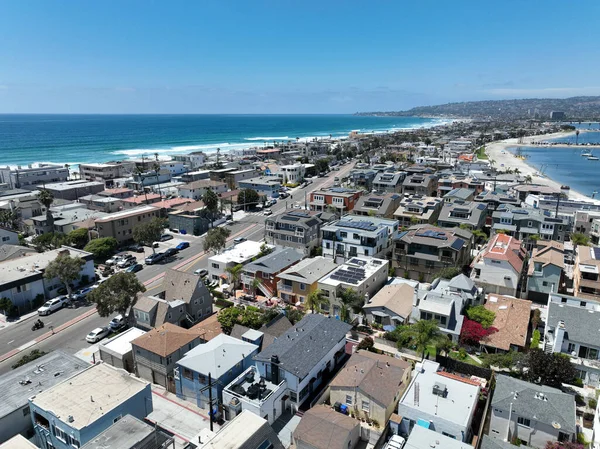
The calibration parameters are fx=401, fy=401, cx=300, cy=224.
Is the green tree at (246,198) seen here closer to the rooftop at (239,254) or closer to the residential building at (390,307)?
the rooftop at (239,254)

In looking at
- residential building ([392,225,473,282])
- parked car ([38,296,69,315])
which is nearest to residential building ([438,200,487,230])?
residential building ([392,225,473,282])

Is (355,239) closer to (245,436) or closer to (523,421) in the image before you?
(523,421)

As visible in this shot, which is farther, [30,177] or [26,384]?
[30,177]

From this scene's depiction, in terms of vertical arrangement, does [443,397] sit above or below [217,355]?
below

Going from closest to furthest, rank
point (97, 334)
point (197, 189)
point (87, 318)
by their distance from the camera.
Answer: point (97, 334) < point (87, 318) < point (197, 189)

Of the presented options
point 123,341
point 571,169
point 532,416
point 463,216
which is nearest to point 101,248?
point 123,341

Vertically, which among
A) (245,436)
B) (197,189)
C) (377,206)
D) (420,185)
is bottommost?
(245,436)
